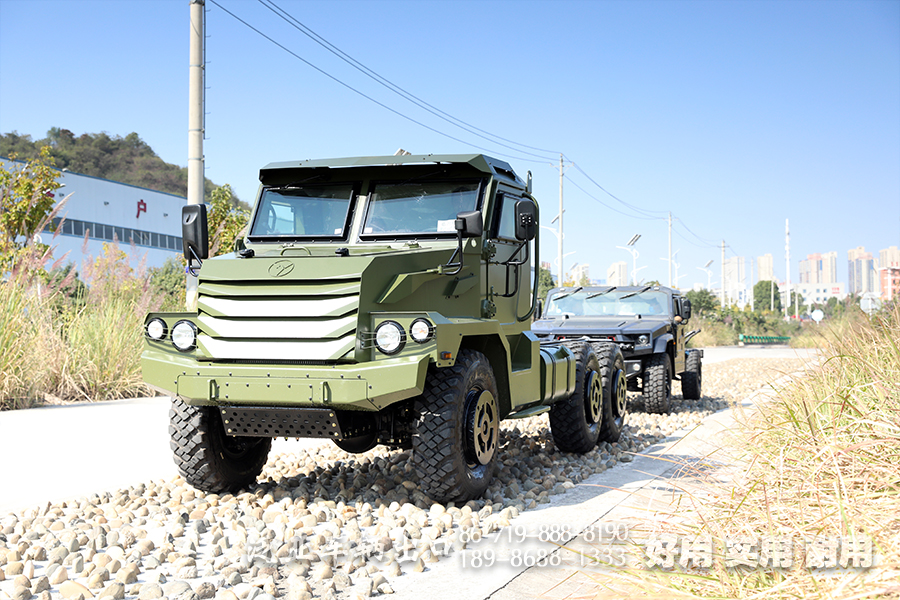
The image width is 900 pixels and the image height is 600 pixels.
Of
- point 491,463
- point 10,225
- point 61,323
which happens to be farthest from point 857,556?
point 10,225

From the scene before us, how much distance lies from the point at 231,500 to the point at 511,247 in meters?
2.91

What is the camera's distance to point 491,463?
208 inches

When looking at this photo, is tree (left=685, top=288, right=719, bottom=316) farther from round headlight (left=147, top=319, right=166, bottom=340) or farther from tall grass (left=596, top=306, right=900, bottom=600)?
round headlight (left=147, top=319, right=166, bottom=340)

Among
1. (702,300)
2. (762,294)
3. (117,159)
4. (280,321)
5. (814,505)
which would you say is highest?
(117,159)

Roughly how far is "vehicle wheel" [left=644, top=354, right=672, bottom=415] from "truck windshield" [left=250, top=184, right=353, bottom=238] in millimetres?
5923

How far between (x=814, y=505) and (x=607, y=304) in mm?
8968

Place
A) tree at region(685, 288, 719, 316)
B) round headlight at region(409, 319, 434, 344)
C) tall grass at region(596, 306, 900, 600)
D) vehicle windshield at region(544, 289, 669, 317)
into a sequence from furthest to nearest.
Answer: tree at region(685, 288, 719, 316), vehicle windshield at region(544, 289, 669, 317), round headlight at region(409, 319, 434, 344), tall grass at region(596, 306, 900, 600)

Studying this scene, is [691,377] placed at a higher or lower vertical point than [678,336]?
lower

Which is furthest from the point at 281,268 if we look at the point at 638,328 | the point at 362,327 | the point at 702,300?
the point at 702,300

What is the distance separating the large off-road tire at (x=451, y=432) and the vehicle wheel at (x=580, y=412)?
2.01 m

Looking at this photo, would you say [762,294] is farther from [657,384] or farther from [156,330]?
[156,330]

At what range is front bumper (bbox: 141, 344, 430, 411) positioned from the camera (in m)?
4.36

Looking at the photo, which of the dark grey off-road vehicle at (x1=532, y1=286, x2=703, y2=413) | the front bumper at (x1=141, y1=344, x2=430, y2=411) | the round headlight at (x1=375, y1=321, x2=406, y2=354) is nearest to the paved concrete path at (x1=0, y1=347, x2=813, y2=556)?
the front bumper at (x1=141, y1=344, x2=430, y2=411)

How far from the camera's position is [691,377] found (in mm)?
12180
